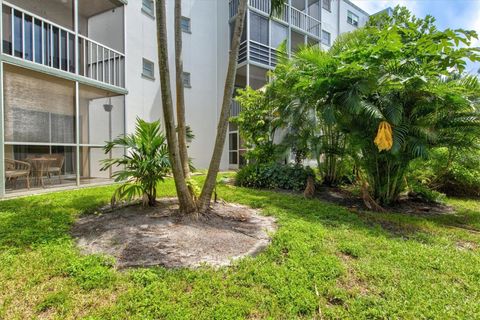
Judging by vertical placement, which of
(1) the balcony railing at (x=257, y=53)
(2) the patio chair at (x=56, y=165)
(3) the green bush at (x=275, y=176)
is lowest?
(3) the green bush at (x=275, y=176)

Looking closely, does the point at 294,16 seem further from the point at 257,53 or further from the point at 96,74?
the point at 96,74

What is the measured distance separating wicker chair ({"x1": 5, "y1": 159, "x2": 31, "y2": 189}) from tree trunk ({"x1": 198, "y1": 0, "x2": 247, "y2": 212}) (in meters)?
5.16

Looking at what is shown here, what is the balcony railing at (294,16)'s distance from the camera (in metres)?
13.7

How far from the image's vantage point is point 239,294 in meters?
2.45

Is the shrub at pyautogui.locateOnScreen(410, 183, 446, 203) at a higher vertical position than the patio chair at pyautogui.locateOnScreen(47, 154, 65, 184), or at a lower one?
lower

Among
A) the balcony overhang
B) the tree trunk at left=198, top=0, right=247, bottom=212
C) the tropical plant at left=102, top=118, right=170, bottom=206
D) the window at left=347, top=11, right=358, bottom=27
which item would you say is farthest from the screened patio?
the window at left=347, top=11, right=358, bottom=27

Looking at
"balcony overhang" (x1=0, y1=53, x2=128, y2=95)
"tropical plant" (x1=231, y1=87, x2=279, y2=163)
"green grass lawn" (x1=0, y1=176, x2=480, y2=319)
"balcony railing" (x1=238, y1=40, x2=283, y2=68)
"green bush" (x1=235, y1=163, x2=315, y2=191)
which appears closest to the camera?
"green grass lawn" (x1=0, y1=176, x2=480, y2=319)

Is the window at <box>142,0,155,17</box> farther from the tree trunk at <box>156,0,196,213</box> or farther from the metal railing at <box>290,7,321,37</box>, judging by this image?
the tree trunk at <box>156,0,196,213</box>

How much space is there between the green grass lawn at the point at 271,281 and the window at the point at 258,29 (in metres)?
12.1

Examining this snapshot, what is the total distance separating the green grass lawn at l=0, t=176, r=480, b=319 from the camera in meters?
2.24

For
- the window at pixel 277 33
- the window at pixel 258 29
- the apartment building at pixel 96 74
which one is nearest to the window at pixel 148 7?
the apartment building at pixel 96 74

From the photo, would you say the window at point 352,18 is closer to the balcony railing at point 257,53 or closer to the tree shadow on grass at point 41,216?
the balcony railing at point 257,53

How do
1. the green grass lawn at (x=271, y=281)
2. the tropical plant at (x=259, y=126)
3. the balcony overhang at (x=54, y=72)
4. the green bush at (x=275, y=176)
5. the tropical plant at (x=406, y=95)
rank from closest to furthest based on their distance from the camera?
the green grass lawn at (x=271, y=281) < the tropical plant at (x=406, y=95) < the balcony overhang at (x=54, y=72) < the green bush at (x=275, y=176) < the tropical plant at (x=259, y=126)

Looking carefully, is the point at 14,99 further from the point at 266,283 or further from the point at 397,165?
the point at 397,165
